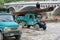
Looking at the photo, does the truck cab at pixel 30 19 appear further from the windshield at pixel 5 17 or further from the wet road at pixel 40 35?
the windshield at pixel 5 17

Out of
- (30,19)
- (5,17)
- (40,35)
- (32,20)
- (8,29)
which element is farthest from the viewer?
(30,19)

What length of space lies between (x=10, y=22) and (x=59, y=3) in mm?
54799

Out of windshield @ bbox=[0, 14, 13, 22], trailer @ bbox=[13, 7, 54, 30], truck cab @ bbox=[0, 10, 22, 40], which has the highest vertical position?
windshield @ bbox=[0, 14, 13, 22]

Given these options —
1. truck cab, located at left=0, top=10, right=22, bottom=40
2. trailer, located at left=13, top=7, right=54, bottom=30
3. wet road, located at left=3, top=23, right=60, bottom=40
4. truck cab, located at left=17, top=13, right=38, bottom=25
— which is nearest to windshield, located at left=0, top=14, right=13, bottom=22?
truck cab, located at left=0, top=10, right=22, bottom=40

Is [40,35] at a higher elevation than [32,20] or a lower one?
higher

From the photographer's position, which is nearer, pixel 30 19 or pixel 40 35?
pixel 40 35

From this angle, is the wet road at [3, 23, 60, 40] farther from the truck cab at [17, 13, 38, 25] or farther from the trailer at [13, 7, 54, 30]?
the truck cab at [17, 13, 38, 25]

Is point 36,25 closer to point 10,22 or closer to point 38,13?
point 38,13

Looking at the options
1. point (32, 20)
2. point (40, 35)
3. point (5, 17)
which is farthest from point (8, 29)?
point (32, 20)

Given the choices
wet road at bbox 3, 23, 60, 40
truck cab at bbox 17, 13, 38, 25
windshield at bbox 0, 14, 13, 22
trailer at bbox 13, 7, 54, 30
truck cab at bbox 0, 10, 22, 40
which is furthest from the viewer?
truck cab at bbox 17, 13, 38, 25

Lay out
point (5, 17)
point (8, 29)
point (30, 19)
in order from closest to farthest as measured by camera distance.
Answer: point (8, 29), point (5, 17), point (30, 19)

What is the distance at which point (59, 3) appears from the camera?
6938cm

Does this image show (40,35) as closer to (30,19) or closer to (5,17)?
(5,17)

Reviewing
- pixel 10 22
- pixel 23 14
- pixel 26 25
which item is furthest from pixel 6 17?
pixel 23 14
